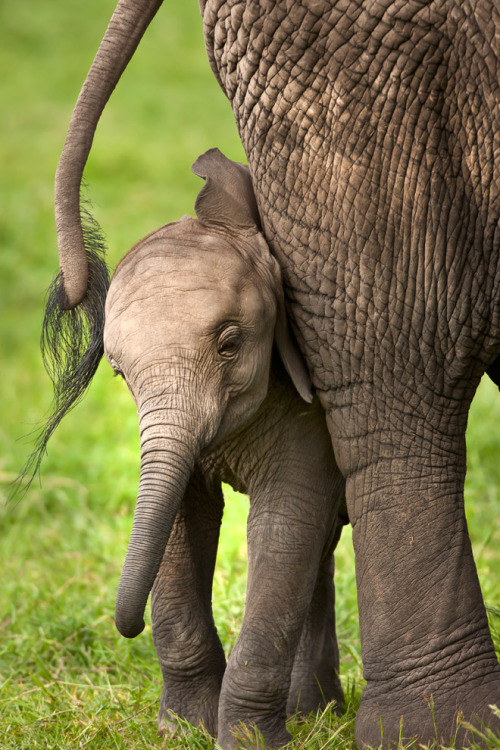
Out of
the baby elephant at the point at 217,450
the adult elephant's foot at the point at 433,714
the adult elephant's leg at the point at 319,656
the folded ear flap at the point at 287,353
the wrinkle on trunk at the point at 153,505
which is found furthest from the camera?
the adult elephant's leg at the point at 319,656

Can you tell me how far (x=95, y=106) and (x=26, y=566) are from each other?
2.58m

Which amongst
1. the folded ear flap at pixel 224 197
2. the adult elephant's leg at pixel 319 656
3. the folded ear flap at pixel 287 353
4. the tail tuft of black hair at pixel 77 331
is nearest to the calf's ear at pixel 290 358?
the folded ear flap at pixel 287 353

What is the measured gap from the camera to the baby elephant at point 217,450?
8.97 feet

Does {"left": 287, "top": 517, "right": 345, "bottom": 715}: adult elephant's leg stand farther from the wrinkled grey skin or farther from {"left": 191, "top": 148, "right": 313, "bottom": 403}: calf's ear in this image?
{"left": 191, "top": 148, "right": 313, "bottom": 403}: calf's ear

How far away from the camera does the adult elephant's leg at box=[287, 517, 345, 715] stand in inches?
139

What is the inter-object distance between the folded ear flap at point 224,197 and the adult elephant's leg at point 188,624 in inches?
28.4

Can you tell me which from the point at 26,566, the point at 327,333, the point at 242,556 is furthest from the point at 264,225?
the point at 26,566

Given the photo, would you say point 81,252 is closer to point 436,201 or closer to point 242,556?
point 436,201

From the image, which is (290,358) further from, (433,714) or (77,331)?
(433,714)

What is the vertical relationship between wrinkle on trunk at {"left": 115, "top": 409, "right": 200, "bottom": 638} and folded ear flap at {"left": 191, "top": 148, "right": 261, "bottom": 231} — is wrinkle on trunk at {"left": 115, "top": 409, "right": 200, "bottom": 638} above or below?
below

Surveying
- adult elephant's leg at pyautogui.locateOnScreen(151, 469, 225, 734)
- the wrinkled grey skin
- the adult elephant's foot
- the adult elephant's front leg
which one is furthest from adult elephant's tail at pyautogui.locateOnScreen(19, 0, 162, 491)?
the adult elephant's foot

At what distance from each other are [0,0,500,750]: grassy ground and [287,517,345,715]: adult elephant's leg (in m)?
0.08

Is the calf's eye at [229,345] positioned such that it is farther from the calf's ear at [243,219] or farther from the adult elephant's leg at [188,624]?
the adult elephant's leg at [188,624]

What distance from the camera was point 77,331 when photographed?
3205mm
